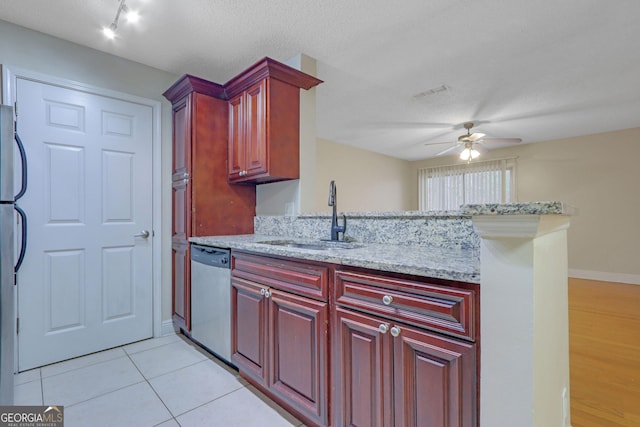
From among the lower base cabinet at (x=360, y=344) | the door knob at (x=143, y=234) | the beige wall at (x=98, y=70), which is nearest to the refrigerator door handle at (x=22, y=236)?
the door knob at (x=143, y=234)

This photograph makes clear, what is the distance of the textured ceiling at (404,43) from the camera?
1950 mm

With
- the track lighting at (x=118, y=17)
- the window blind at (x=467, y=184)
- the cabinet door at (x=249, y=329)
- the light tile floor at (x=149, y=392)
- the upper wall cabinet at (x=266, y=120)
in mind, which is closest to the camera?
the light tile floor at (x=149, y=392)

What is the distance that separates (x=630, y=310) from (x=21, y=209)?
571 cm

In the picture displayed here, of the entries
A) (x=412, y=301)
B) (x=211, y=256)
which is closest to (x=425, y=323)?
(x=412, y=301)

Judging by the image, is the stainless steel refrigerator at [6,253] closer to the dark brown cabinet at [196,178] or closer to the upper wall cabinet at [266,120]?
the dark brown cabinet at [196,178]

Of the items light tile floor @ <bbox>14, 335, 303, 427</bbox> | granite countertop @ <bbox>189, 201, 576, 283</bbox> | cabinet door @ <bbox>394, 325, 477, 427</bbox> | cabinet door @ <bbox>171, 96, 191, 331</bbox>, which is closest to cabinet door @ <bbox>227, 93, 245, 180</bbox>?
cabinet door @ <bbox>171, 96, 191, 331</bbox>

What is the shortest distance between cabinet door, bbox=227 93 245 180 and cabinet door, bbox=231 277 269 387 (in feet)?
3.42

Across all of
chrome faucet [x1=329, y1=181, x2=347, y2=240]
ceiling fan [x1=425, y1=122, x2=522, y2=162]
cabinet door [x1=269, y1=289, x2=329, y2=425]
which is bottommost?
cabinet door [x1=269, y1=289, x2=329, y2=425]

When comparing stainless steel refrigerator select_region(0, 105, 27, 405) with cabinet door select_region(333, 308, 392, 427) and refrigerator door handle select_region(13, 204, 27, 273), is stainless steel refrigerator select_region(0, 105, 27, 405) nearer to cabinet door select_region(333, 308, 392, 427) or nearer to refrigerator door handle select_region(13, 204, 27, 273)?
refrigerator door handle select_region(13, 204, 27, 273)

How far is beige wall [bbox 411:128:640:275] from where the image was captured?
184 inches

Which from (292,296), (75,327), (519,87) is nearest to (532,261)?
(292,296)

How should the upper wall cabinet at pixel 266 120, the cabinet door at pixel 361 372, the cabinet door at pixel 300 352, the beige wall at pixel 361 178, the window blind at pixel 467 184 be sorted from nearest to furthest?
the cabinet door at pixel 361 372 → the cabinet door at pixel 300 352 → the upper wall cabinet at pixel 266 120 → the beige wall at pixel 361 178 → the window blind at pixel 467 184

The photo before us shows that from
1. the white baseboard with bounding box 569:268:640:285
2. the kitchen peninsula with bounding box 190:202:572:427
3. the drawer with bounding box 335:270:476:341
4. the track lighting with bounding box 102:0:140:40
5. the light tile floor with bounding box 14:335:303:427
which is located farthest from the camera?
the white baseboard with bounding box 569:268:640:285

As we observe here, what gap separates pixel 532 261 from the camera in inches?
30.2
